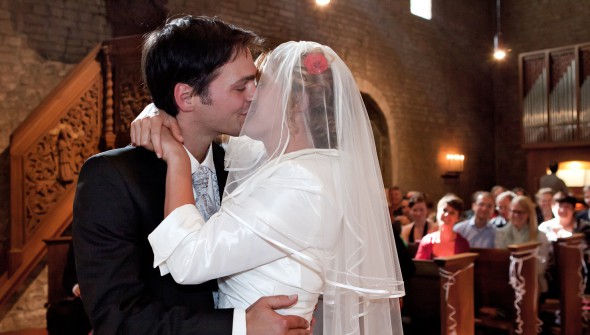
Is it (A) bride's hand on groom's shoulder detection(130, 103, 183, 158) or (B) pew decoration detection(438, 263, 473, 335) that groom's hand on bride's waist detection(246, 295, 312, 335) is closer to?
(A) bride's hand on groom's shoulder detection(130, 103, 183, 158)

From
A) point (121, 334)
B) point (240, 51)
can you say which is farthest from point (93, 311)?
point (240, 51)

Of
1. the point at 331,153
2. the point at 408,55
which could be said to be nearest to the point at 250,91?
the point at 331,153

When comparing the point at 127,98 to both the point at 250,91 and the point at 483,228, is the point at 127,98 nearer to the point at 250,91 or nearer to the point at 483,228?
the point at 483,228

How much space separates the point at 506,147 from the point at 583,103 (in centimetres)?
259

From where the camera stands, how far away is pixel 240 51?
1.69m

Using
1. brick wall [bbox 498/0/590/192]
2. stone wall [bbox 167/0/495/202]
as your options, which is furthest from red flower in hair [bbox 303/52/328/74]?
brick wall [bbox 498/0/590/192]

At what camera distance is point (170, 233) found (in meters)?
1.48

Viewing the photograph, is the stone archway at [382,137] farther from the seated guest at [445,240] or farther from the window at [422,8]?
the seated guest at [445,240]

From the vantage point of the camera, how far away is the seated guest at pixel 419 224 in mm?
6125

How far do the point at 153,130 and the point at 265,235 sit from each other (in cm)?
43

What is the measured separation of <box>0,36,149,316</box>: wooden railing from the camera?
5.52 meters

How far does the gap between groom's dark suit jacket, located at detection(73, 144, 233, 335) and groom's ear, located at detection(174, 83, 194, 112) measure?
22 centimetres

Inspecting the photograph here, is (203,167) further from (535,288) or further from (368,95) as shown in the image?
(368,95)

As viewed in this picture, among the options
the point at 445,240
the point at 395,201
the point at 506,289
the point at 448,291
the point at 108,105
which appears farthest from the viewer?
the point at 395,201
